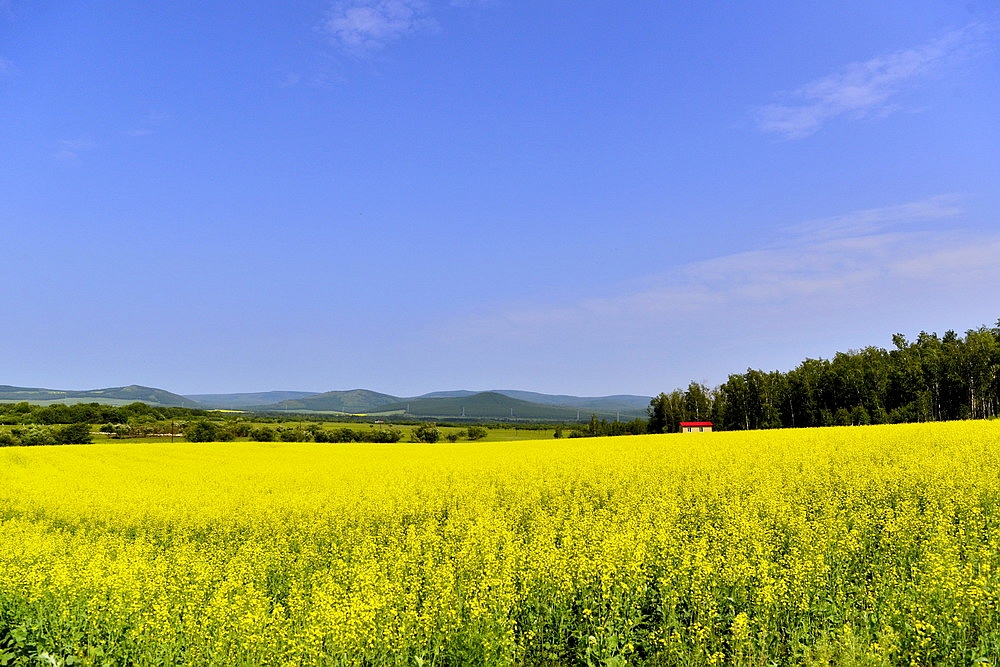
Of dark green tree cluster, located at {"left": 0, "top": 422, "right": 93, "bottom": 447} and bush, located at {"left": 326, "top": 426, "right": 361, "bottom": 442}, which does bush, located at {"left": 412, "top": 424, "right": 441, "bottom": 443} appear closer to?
bush, located at {"left": 326, "top": 426, "right": 361, "bottom": 442}

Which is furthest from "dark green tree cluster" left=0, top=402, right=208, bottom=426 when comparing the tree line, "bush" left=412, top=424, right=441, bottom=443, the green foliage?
the tree line

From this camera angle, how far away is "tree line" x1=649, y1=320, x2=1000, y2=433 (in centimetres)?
7375

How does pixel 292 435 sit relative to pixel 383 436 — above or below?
above

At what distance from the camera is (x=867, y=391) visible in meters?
78.3

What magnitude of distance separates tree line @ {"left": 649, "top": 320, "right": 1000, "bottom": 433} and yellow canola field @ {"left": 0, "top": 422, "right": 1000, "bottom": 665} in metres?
67.5

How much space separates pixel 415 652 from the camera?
7.33m

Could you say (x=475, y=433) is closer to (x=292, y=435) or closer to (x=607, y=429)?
(x=607, y=429)

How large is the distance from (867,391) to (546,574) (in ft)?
273

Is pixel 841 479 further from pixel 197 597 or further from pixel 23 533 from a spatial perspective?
pixel 23 533

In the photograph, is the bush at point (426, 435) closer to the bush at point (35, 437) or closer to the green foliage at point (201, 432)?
the green foliage at point (201, 432)

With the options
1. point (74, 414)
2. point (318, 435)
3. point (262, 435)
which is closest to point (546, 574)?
point (262, 435)

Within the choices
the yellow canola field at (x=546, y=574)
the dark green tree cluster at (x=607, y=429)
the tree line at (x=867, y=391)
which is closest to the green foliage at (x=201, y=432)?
the dark green tree cluster at (x=607, y=429)

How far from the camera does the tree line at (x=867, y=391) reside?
73.8m

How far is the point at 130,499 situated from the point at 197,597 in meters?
12.8
